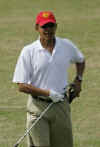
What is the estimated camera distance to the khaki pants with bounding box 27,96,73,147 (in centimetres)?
566

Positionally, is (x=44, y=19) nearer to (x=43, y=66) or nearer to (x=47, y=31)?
(x=47, y=31)

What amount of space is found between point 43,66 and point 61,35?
852cm

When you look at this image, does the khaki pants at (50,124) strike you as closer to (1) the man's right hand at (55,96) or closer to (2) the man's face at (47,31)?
(1) the man's right hand at (55,96)

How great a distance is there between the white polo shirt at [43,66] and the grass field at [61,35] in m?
2.03

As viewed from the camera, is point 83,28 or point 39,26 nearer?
point 39,26

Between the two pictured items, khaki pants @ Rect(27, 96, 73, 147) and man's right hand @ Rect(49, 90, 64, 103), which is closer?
man's right hand @ Rect(49, 90, 64, 103)

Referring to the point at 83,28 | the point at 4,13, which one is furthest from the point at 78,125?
the point at 4,13

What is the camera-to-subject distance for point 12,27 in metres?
14.9

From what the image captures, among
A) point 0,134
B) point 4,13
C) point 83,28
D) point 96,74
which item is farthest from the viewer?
point 4,13

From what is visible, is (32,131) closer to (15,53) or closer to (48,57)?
(48,57)

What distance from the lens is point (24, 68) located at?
5.48m

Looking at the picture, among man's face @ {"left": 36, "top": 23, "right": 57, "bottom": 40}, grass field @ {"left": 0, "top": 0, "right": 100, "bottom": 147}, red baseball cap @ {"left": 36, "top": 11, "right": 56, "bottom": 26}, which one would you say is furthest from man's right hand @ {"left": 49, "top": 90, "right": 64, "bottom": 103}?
grass field @ {"left": 0, "top": 0, "right": 100, "bottom": 147}

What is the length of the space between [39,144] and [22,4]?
40.5 ft

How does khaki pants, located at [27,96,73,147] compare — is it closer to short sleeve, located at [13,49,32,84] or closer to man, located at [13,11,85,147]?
man, located at [13,11,85,147]
